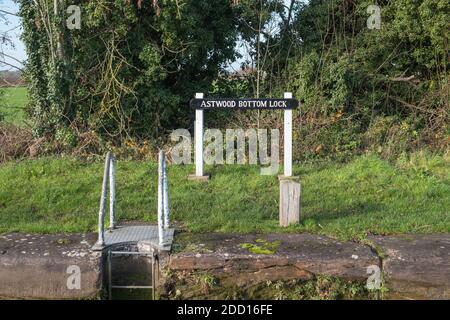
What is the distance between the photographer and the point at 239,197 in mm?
7887

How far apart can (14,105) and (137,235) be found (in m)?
7.61

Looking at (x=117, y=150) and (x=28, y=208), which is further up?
(x=117, y=150)

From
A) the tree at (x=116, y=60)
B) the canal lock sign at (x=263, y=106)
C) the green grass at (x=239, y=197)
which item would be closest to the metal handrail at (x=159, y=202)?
the green grass at (x=239, y=197)

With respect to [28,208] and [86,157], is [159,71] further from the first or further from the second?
[28,208]

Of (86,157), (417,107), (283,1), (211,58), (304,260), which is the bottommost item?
(304,260)

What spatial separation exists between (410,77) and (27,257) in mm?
10353

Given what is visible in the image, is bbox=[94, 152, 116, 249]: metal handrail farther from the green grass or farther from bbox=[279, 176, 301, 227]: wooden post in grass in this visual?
bbox=[279, 176, 301, 227]: wooden post in grass

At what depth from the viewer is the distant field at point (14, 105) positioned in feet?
40.1

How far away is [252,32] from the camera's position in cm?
1330

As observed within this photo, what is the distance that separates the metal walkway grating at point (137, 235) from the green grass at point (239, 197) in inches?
15.6

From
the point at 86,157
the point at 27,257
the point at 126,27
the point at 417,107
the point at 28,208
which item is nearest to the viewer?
the point at 27,257

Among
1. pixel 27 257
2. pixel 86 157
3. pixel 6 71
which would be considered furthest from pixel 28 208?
pixel 6 71

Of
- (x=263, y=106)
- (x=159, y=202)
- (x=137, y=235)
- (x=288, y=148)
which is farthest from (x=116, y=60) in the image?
(x=159, y=202)

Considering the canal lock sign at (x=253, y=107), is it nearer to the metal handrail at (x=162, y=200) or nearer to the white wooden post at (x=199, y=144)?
the white wooden post at (x=199, y=144)
